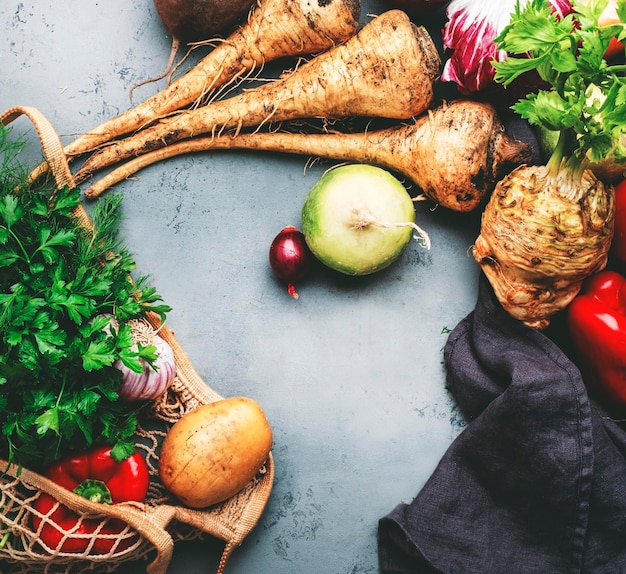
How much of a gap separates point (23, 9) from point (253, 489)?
122cm

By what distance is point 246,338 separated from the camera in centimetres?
146

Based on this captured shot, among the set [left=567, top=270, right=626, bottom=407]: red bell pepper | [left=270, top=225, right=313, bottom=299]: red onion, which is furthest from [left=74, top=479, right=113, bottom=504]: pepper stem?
[left=567, top=270, right=626, bottom=407]: red bell pepper

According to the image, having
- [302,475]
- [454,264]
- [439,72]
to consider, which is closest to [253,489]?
[302,475]

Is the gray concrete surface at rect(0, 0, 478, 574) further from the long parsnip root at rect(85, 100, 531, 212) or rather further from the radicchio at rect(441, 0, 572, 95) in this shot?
the radicchio at rect(441, 0, 572, 95)

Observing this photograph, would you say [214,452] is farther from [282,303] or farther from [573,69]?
[573,69]

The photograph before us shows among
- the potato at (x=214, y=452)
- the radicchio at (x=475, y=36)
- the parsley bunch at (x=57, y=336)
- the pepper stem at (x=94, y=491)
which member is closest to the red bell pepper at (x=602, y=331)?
the radicchio at (x=475, y=36)

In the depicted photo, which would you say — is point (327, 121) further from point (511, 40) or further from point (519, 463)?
point (519, 463)

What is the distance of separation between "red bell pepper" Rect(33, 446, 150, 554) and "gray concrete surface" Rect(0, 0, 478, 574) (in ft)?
0.89

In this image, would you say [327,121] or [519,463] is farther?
[327,121]

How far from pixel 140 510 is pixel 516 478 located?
79 cm

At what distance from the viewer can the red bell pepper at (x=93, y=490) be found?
1.23m

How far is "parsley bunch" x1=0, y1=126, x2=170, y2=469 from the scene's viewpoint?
3.75 feet

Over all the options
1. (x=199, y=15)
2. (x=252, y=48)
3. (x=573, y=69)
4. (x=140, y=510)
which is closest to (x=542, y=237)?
(x=573, y=69)

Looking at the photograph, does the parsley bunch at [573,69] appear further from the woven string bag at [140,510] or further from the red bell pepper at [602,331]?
the woven string bag at [140,510]
